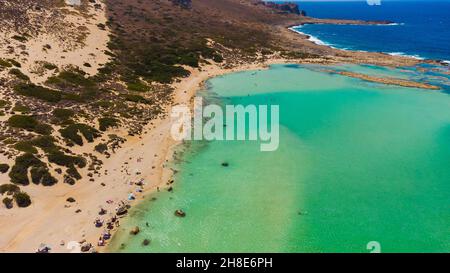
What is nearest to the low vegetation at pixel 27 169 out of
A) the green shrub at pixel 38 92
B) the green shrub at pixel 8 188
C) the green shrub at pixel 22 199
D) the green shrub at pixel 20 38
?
the green shrub at pixel 8 188

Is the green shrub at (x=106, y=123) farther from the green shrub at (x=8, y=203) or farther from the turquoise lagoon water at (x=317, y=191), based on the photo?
the green shrub at (x=8, y=203)

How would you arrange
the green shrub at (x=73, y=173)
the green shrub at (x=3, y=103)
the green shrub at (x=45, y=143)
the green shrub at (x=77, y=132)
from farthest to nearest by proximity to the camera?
the green shrub at (x=3, y=103)
the green shrub at (x=77, y=132)
the green shrub at (x=45, y=143)
the green shrub at (x=73, y=173)

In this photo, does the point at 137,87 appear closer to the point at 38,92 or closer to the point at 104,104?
the point at 104,104

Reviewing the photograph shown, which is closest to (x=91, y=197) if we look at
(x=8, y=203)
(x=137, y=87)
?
(x=8, y=203)

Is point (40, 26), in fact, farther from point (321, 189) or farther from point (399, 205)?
point (399, 205)

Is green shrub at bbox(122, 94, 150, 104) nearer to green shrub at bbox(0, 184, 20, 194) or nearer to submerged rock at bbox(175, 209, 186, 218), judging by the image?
green shrub at bbox(0, 184, 20, 194)
